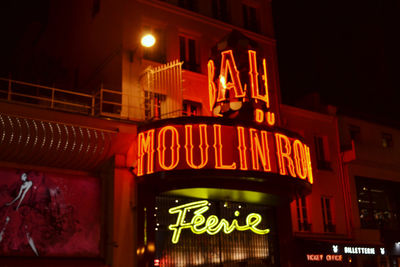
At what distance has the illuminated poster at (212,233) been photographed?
12.8 metres

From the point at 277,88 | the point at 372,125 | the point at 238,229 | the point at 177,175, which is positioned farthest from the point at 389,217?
the point at 177,175

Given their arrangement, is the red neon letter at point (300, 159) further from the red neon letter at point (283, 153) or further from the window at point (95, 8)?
the window at point (95, 8)

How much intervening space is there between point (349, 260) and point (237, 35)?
9.26 meters

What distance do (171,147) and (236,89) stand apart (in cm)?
304

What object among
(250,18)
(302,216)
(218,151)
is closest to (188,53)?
(250,18)

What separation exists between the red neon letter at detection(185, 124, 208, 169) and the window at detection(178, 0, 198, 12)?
5.93 metres

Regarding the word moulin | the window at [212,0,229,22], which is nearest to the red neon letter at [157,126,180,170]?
the word moulin

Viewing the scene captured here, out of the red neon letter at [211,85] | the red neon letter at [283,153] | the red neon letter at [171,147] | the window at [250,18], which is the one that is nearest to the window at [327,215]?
the red neon letter at [283,153]

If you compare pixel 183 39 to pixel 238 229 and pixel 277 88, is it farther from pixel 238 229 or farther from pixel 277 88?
pixel 238 229

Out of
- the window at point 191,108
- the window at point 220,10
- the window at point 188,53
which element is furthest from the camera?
the window at point 220,10

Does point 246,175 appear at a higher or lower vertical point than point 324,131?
lower

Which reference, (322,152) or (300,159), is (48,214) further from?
(322,152)

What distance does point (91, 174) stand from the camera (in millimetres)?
12875

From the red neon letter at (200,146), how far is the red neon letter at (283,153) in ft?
7.16
